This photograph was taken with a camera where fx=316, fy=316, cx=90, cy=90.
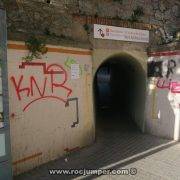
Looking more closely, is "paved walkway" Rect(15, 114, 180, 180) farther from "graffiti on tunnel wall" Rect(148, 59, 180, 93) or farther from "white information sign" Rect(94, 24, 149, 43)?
"white information sign" Rect(94, 24, 149, 43)

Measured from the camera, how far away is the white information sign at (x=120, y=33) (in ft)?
27.6

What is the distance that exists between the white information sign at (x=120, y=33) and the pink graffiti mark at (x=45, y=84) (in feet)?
5.64

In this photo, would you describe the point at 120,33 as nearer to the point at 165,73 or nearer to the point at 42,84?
the point at 165,73

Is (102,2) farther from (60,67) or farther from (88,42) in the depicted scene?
(60,67)

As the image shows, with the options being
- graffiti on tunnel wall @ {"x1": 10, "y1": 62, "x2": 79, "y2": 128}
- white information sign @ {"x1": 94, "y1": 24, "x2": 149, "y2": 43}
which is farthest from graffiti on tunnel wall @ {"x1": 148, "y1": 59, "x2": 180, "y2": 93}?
graffiti on tunnel wall @ {"x1": 10, "y1": 62, "x2": 79, "y2": 128}

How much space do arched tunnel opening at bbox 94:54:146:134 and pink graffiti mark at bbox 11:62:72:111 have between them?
9.35 ft

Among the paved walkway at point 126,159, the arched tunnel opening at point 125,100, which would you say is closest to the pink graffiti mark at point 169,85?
the arched tunnel opening at point 125,100

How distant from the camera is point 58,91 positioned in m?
7.23

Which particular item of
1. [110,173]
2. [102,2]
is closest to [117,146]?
[110,173]

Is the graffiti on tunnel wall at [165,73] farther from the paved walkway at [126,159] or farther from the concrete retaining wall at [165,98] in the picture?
the paved walkway at [126,159]

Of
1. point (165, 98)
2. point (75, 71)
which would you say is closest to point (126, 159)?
point (75, 71)

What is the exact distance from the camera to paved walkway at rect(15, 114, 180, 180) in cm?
629

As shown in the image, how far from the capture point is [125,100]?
1180cm

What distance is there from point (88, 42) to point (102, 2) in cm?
128
